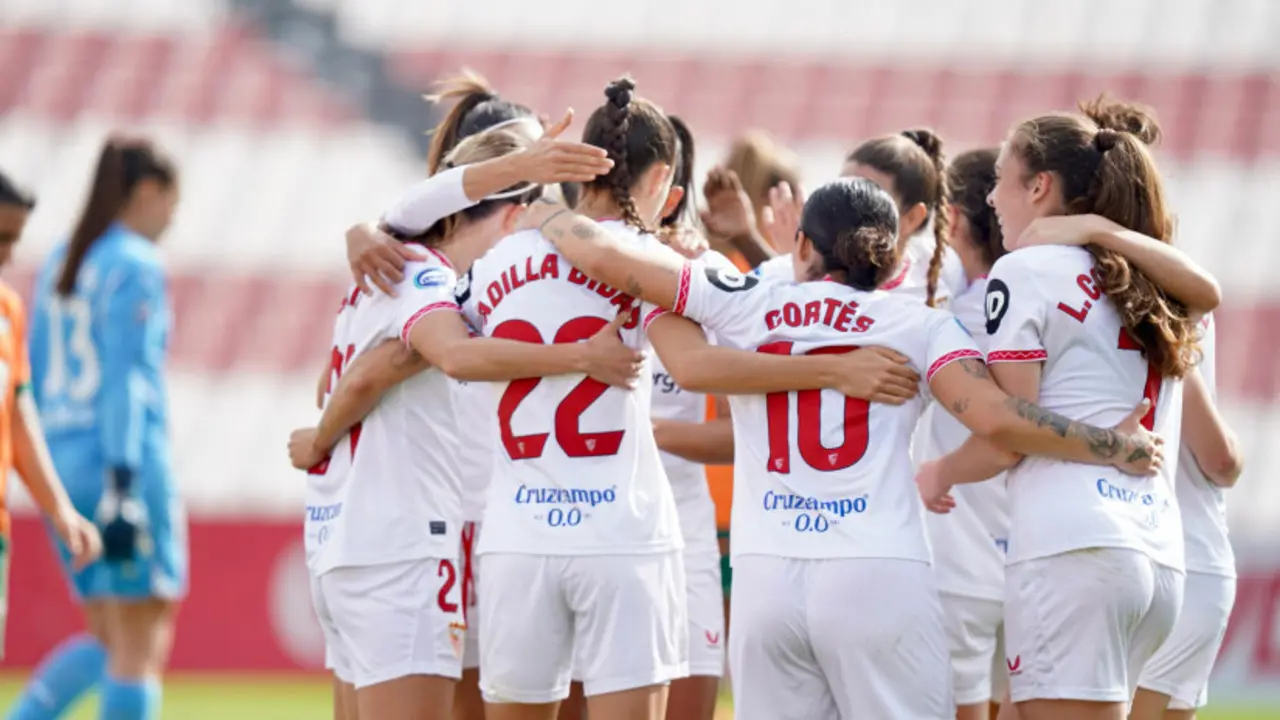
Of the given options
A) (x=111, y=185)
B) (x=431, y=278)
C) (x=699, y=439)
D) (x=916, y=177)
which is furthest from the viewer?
(x=111, y=185)

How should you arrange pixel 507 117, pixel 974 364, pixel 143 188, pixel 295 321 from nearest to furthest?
pixel 974 364, pixel 507 117, pixel 143 188, pixel 295 321

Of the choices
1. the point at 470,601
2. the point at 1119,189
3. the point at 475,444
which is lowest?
the point at 470,601

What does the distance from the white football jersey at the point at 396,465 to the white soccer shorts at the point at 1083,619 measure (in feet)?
5.02

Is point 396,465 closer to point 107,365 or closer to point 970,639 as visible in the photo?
point 970,639

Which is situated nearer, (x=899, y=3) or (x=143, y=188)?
(x=143, y=188)

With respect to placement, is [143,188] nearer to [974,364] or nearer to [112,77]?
[974,364]

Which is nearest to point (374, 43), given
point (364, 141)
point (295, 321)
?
point (364, 141)

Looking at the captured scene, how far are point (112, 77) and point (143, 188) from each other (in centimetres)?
1110

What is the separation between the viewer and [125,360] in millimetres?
6938

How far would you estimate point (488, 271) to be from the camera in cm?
434

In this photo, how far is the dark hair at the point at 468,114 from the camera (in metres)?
5.13

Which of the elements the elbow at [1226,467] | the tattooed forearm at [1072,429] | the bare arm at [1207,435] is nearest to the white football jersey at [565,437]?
the tattooed forearm at [1072,429]

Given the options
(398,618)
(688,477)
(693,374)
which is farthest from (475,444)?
(693,374)

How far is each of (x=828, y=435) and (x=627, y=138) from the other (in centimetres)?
93
